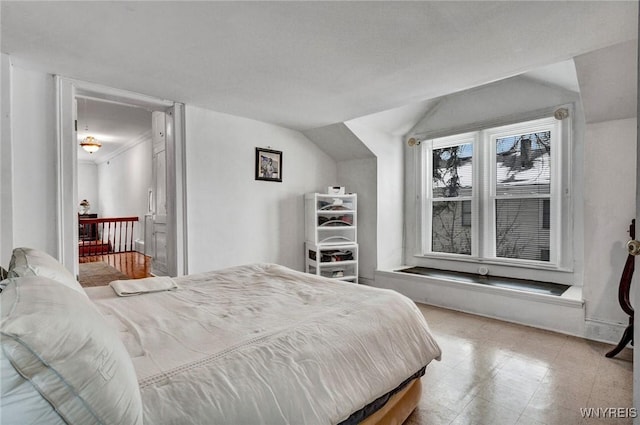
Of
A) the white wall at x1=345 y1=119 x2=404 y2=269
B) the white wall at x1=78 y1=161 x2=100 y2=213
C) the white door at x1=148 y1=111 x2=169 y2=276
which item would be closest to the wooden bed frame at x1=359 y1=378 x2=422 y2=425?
the white wall at x1=345 y1=119 x2=404 y2=269

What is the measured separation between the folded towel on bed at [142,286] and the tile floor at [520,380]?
1.60 metres

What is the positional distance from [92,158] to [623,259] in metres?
11.4

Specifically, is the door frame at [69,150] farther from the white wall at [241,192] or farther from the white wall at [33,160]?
the white wall at [241,192]

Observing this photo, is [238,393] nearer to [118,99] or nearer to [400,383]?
[400,383]

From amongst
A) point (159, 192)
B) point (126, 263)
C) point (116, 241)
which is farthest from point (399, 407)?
point (116, 241)

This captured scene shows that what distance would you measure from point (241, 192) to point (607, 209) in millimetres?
3675

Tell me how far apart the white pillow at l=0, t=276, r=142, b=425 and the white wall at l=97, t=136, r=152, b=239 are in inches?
246

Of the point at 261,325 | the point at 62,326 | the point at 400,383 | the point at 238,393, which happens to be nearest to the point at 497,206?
the point at 400,383

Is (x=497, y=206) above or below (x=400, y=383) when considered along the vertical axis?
above

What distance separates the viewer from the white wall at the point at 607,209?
2676 mm

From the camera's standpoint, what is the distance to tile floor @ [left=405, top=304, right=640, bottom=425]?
1.76 metres

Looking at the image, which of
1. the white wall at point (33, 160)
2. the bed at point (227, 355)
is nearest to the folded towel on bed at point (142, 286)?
the bed at point (227, 355)

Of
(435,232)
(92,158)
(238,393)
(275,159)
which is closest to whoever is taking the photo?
(238,393)

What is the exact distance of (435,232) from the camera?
15.1ft
